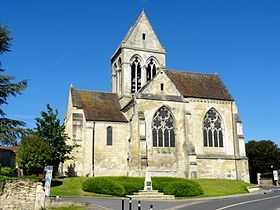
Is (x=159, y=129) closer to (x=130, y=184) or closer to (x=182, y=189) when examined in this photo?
(x=130, y=184)

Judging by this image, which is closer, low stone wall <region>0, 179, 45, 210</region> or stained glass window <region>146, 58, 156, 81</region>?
low stone wall <region>0, 179, 45, 210</region>

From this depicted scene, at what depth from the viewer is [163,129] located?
35969 millimetres

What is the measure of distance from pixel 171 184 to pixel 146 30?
23.7 m

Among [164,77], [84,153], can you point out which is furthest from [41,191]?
[164,77]

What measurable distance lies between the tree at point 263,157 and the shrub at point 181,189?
3440cm

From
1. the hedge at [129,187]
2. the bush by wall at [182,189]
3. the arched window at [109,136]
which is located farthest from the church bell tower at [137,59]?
the bush by wall at [182,189]

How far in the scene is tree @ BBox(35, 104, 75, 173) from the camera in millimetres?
29719

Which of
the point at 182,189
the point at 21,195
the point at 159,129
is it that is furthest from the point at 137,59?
the point at 21,195

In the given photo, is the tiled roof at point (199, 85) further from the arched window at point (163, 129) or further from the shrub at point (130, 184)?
the shrub at point (130, 184)

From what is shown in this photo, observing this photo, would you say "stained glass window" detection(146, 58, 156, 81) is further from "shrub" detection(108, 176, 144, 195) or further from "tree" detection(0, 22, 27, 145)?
"tree" detection(0, 22, 27, 145)

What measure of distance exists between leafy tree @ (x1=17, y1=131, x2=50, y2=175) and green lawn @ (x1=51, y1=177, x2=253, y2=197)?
2.31 meters

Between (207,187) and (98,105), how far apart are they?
15.6 meters

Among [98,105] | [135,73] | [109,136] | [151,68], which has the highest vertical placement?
[151,68]

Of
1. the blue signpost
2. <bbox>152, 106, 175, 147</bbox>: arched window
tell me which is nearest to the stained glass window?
<bbox>152, 106, 175, 147</bbox>: arched window
